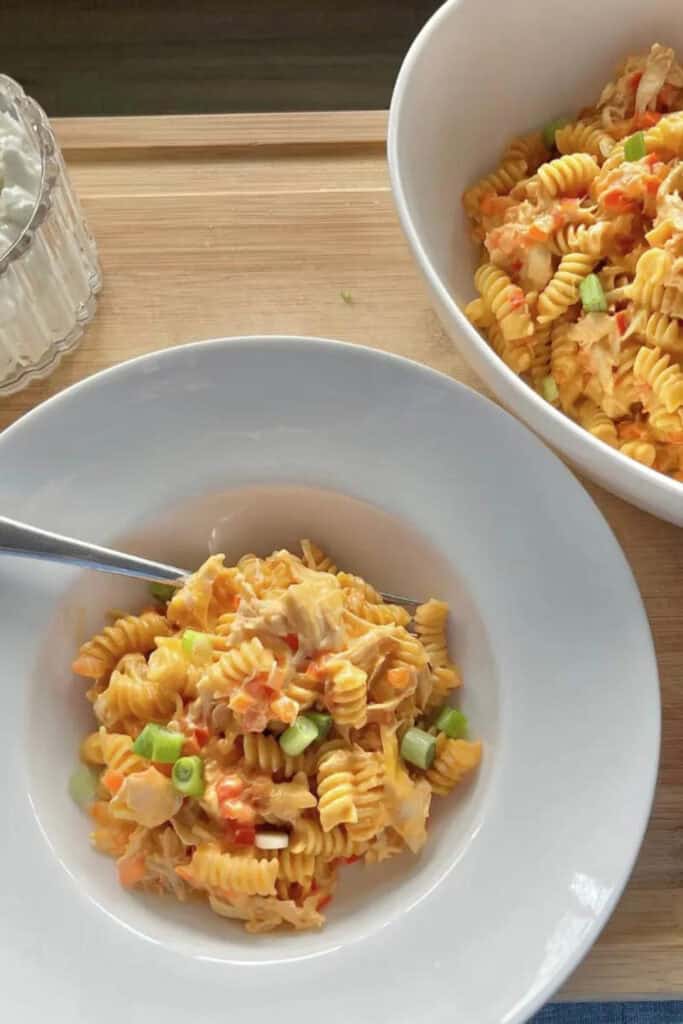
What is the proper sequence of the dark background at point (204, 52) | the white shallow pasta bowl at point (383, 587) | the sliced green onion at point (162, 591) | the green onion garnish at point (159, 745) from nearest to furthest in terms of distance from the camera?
the white shallow pasta bowl at point (383, 587) → the green onion garnish at point (159, 745) → the sliced green onion at point (162, 591) → the dark background at point (204, 52)

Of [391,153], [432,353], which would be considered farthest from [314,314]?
[391,153]

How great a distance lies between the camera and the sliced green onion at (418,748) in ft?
4.71

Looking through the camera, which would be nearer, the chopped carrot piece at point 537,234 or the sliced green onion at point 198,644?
the sliced green onion at point 198,644

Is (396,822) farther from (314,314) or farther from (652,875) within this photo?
(314,314)

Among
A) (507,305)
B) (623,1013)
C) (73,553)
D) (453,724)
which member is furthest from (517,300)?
(623,1013)

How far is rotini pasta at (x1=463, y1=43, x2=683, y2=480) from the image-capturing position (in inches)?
57.8

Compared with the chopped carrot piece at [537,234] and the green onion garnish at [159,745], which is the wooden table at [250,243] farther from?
the green onion garnish at [159,745]

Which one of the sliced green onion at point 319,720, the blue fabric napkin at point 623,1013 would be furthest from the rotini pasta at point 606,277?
the blue fabric napkin at point 623,1013

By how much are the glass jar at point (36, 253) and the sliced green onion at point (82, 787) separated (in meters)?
0.62

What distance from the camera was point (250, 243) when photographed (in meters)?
1.80

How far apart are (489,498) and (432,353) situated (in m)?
0.34

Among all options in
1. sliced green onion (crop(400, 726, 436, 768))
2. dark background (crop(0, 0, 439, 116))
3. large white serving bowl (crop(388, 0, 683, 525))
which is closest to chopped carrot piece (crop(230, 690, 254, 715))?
sliced green onion (crop(400, 726, 436, 768))

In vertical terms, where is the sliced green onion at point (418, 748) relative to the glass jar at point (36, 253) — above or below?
below

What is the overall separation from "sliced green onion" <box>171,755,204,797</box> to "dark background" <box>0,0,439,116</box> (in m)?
1.59
